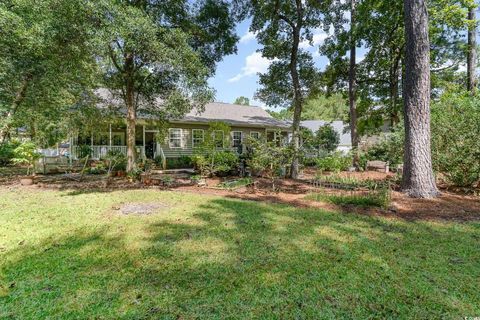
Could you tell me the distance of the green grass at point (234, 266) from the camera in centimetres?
256

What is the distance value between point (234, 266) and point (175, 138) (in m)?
15.4

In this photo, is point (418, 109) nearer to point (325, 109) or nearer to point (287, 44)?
point (287, 44)

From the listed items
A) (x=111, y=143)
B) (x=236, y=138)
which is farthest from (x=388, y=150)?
(x=111, y=143)

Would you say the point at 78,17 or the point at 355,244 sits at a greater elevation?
the point at 78,17

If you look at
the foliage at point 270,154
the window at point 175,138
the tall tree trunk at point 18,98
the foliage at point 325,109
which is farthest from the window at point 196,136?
the foliage at point 325,109

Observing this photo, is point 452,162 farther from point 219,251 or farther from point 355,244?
point 219,251

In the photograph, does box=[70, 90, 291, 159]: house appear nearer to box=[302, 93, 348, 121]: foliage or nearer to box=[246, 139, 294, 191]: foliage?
box=[246, 139, 294, 191]: foliage

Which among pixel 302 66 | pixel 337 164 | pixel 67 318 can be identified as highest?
pixel 302 66

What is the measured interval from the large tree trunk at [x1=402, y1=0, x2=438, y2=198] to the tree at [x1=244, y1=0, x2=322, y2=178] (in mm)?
4796

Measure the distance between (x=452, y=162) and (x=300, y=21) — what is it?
8529mm

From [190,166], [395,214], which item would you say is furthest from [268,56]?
[395,214]

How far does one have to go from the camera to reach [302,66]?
14547 mm

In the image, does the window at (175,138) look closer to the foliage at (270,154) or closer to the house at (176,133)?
the house at (176,133)

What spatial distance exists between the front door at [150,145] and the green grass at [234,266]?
42.8 ft
